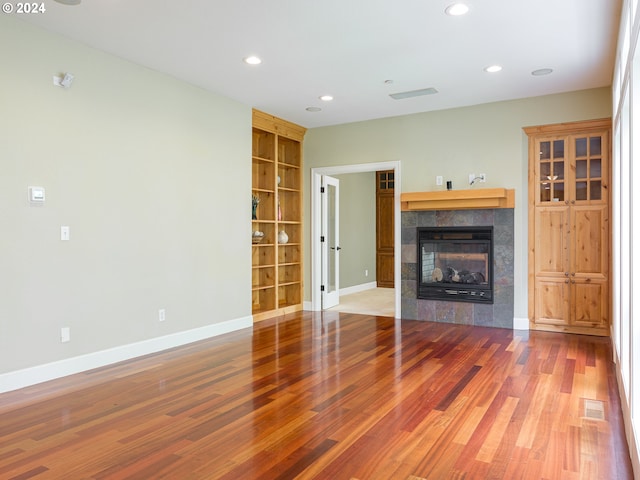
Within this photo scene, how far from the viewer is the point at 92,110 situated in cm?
410

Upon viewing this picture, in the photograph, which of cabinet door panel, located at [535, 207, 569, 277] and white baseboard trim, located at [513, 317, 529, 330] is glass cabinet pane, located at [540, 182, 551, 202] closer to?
cabinet door panel, located at [535, 207, 569, 277]

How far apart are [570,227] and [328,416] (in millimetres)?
4042

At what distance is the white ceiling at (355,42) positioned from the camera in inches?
135

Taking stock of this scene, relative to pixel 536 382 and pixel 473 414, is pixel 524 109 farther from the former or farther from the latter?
pixel 473 414

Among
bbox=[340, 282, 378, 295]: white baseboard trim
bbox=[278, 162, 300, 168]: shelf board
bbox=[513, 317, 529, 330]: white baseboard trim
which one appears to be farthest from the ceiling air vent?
bbox=[340, 282, 378, 295]: white baseboard trim

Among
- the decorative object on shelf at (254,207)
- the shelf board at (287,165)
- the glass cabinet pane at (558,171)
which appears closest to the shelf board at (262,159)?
the shelf board at (287,165)

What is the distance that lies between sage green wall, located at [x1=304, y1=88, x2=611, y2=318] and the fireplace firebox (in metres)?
0.38

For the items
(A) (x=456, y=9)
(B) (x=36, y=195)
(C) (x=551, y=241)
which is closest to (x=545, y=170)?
(C) (x=551, y=241)

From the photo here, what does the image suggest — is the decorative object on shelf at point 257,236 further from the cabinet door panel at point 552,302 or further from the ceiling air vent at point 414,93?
the cabinet door panel at point 552,302

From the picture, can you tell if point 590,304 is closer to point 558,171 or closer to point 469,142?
point 558,171

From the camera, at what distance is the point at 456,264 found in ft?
20.2

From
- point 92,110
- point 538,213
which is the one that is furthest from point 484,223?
point 92,110

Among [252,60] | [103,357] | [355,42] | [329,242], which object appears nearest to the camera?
[355,42]

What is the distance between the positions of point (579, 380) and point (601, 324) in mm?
1984
